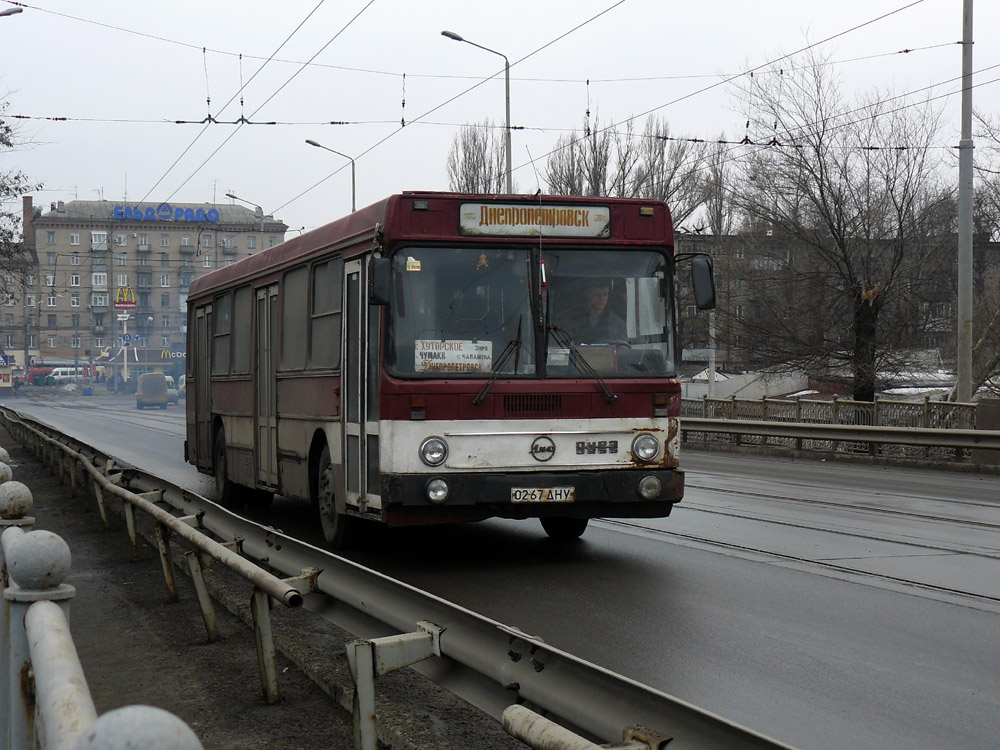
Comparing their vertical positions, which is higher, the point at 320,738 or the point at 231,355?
the point at 231,355

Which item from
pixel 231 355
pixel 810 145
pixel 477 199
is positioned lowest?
pixel 231 355

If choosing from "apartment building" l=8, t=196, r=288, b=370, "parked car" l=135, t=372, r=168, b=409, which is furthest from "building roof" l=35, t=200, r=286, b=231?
"parked car" l=135, t=372, r=168, b=409

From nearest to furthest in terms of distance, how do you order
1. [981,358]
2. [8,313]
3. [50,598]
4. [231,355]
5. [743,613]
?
1. [50,598]
2. [743,613]
3. [231,355]
4. [981,358]
5. [8,313]

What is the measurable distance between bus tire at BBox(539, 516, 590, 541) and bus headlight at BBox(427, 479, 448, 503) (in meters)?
2.20

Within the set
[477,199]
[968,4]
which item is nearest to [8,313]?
[968,4]

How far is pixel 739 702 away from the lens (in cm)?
539

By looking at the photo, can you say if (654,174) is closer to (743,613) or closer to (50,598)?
(743,613)

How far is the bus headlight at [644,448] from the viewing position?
9406 millimetres

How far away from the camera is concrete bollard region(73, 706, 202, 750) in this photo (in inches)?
62.6

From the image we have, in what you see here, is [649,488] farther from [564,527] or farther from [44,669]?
[44,669]

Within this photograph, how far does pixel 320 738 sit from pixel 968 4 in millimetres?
21332

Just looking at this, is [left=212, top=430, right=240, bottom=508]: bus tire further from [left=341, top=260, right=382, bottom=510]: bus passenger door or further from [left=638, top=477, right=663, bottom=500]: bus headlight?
[left=638, top=477, right=663, bottom=500]: bus headlight

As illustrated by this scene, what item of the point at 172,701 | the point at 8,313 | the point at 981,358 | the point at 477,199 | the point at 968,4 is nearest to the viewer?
the point at 172,701

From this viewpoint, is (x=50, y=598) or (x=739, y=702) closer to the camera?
(x=50, y=598)
